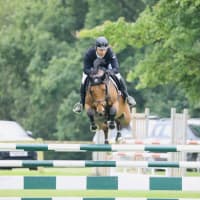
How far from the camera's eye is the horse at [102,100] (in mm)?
13852

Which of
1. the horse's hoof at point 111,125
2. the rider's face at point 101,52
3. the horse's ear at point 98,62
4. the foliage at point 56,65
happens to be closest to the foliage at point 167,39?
the horse's hoof at point 111,125

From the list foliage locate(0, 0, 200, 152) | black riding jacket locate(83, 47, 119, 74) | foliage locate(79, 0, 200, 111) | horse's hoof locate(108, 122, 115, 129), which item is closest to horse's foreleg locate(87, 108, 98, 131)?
horse's hoof locate(108, 122, 115, 129)

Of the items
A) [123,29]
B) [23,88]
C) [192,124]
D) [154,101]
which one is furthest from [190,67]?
[23,88]

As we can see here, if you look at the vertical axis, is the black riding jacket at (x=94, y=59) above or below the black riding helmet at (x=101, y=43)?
below

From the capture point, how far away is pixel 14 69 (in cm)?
5278

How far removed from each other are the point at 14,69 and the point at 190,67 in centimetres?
2939

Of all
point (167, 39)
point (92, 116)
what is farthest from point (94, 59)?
point (167, 39)

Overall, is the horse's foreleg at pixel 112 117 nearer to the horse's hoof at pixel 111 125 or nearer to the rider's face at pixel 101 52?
the horse's hoof at pixel 111 125

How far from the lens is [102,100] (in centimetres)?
1388

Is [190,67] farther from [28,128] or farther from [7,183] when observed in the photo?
[28,128]

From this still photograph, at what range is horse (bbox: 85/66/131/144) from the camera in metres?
13.9

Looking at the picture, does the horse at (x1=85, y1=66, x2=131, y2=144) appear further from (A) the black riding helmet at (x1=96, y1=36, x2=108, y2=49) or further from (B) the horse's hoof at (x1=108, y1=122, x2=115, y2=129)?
(A) the black riding helmet at (x1=96, y1=36, x2=108, y2=49)

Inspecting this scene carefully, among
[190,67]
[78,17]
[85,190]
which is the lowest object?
[85,190]

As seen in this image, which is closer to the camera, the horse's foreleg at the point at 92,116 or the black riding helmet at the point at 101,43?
the black riding helmet at the point at 101,43
